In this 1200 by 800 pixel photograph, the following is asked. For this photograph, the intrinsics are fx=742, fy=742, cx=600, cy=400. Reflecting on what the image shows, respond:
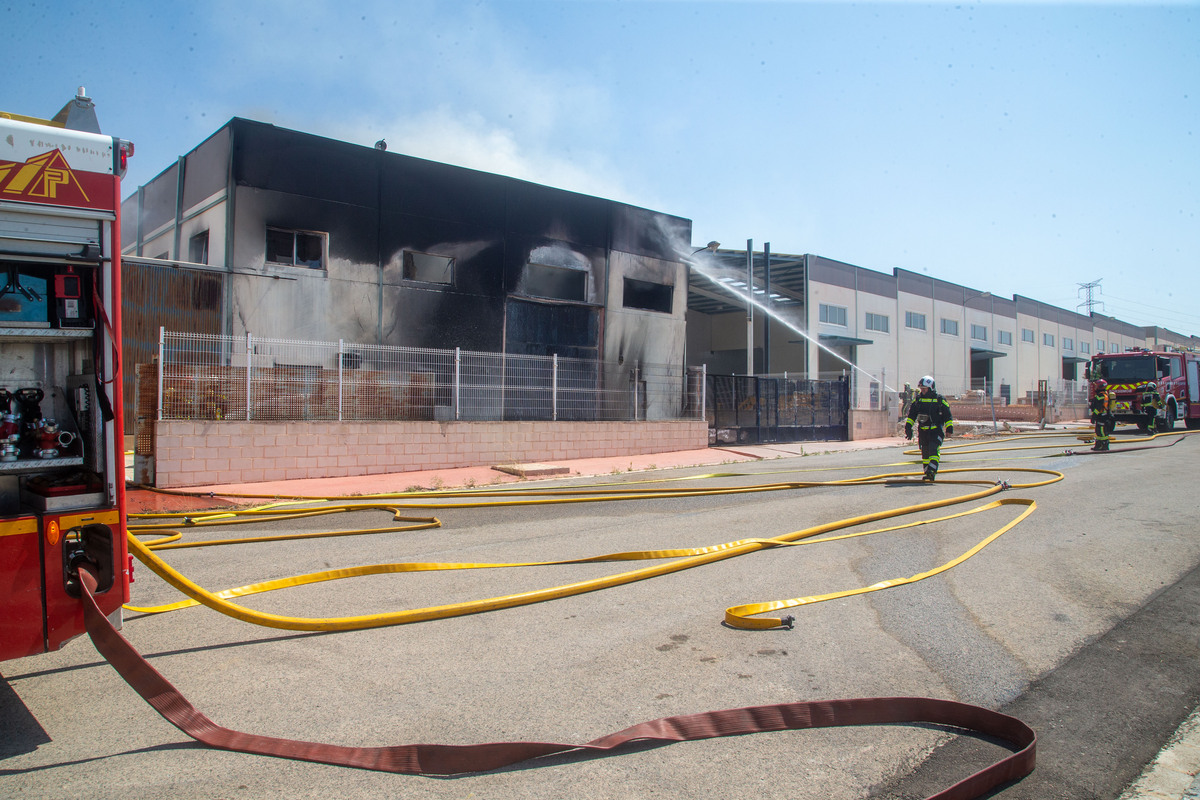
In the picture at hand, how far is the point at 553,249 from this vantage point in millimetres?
20906

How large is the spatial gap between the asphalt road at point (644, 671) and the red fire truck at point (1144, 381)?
63.7 ft

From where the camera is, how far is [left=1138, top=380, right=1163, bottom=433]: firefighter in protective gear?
22812 millimetres

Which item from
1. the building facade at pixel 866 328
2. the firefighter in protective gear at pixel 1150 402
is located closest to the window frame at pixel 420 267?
the building facade at pixel 866 328

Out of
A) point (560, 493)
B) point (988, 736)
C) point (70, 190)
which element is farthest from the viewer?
point (560, 493)

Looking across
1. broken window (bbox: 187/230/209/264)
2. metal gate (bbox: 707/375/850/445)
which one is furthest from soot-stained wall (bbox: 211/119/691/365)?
metal gate (bbox: 707/375/850/445)

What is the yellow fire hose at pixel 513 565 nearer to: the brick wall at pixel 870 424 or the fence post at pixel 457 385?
the fence post at pixel 457 385

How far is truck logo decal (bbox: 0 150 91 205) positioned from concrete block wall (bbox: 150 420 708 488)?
30.6 feet

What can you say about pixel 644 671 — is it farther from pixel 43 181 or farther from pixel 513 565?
pixel 43 181

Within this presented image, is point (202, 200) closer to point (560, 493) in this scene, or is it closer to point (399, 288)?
point (399, 288)

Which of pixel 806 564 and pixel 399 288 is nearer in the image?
pixel 806 564

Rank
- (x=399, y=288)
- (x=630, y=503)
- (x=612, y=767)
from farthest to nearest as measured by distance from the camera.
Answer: (x=399, y=288) < (x=630, y=503) < (x=612, y=767)

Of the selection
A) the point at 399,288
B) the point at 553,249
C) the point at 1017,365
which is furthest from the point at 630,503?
the point at 1017,365

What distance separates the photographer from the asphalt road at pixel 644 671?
2758 millimetres

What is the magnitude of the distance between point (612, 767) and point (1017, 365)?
2418 inches
